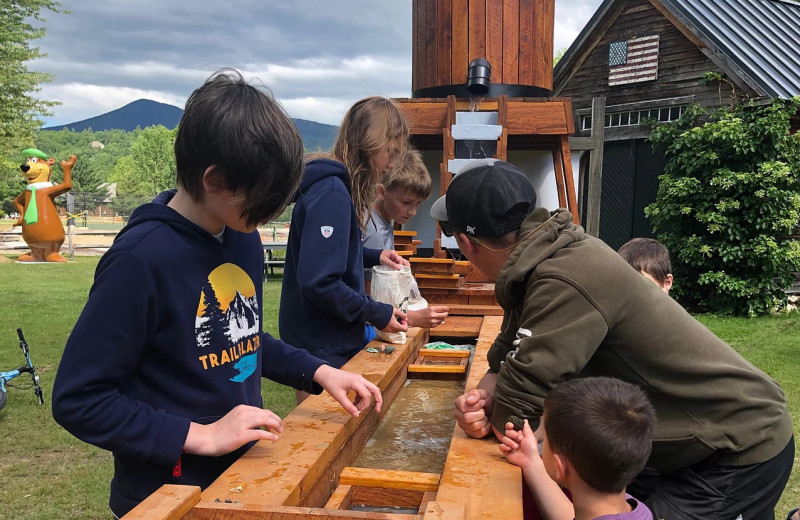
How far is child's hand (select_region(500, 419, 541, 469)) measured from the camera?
5.66 feet

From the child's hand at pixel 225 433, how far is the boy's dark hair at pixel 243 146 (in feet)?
1.52

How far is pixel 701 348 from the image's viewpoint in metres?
1.83

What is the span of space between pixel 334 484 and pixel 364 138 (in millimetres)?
1526

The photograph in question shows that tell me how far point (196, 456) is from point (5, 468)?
13.5 feet

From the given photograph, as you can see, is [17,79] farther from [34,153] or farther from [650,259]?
[650,259]

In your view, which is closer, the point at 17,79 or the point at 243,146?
the point at 243,146

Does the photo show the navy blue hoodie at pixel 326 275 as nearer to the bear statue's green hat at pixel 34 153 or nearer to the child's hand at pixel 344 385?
the child's hand at pixel 344 385

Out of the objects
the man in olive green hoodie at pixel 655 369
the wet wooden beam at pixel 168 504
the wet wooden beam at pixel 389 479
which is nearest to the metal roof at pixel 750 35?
the man in olive green hoodie at pixel 655 369

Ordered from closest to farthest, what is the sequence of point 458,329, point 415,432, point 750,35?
1. point 415,432
2. point 458,329
3. point 750,35

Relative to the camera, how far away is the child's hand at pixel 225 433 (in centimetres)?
150

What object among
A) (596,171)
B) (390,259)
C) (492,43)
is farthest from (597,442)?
(596,171)

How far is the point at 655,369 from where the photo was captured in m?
1.80

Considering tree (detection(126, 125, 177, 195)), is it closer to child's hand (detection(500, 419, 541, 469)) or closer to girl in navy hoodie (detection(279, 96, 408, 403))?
girl in navy hoodie (detection(279, 96, 408, 403))

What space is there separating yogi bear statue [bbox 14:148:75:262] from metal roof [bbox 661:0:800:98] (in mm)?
17349
